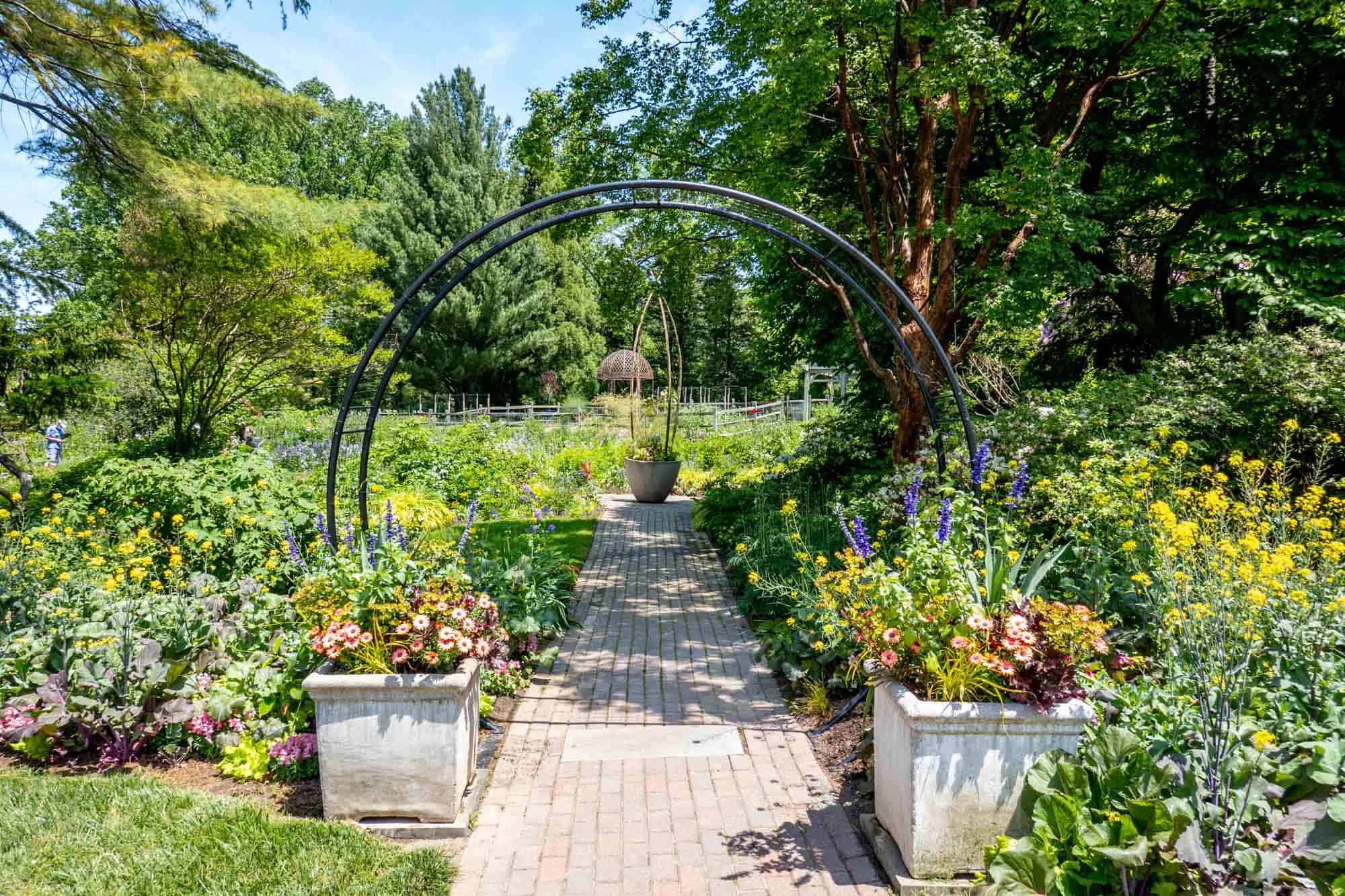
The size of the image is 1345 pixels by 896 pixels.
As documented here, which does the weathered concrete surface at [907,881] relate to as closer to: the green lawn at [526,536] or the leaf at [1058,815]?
the leaf at [1058,815]

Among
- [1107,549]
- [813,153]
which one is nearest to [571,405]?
[813,153]

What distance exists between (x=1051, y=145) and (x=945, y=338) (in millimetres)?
1857

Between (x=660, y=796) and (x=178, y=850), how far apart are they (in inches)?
71.4

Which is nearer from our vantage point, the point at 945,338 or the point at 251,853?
the point at 251,853

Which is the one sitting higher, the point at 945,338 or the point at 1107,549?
the point at 945,338

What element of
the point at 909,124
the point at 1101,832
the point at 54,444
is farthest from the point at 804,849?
the point at 54,444

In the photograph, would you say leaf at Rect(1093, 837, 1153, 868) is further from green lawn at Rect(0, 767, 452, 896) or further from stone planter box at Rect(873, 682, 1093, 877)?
green lawn at Rect(0, 767, 452, 896)

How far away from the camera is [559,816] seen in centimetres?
299

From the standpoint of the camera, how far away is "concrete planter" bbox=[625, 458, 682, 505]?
11.1m

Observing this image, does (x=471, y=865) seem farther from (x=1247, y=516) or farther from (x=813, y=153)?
(x=813, y=153)

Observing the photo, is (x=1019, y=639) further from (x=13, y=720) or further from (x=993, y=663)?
(x=13, y=720)

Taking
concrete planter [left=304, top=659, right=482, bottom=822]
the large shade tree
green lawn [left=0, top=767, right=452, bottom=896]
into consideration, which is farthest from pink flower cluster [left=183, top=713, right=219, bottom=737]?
the large shade tree

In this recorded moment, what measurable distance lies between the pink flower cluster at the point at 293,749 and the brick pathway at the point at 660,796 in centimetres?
84

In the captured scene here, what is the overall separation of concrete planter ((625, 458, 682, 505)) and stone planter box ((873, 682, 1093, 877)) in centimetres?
864
